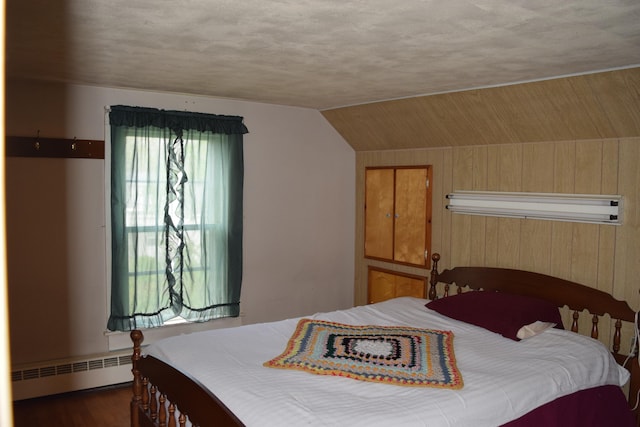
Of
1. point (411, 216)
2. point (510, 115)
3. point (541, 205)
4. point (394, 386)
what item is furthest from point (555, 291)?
point (394, 386)

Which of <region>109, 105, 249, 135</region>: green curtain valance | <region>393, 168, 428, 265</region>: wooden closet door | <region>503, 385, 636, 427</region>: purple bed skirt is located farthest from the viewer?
<region>393, 168, 428, 265</region>: wooden closet door

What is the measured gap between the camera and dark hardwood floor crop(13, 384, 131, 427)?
365cm

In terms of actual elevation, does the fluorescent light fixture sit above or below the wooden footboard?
above

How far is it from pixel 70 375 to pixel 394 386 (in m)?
2.71

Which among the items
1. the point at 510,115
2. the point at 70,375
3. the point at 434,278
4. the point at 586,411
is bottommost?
the point at 70,375

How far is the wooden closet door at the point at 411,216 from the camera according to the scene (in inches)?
194

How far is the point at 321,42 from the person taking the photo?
2771mm

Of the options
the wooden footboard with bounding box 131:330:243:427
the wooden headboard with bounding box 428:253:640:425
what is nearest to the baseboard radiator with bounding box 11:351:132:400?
the wooden footboard with bounding box 131:330:243:427

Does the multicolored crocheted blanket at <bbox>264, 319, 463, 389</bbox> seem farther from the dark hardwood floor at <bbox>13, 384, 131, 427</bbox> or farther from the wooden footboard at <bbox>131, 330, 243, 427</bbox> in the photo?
the dark hardwood floor at <bbox>13, 384, 131, 427</bbox>

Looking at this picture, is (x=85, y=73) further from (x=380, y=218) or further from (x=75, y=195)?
(x=380, y=218)

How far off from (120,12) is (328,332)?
221 cm

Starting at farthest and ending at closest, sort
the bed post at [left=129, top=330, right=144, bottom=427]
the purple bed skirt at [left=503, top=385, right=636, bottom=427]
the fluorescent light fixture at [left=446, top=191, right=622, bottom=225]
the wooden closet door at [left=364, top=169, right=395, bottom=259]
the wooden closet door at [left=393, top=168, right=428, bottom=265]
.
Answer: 1. the wooden closet door at [left=364, top=169, right=395, bottom=259]
2. the wooden closet door at [left=393, top=168, right=428, bottom=265]
3. the fluorescent light fixture at [left=446, top=191, right=622, bottom=225]
4. the bed post at [left=129, top=330, right=144, bottom=427]
5. the purple bed skirt at [left=503, top=385, right=636, bottom=427]

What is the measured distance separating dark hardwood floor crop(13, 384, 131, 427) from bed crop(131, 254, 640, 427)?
2.59 ft

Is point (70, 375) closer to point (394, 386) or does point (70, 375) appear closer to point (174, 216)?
point (174, 216)
